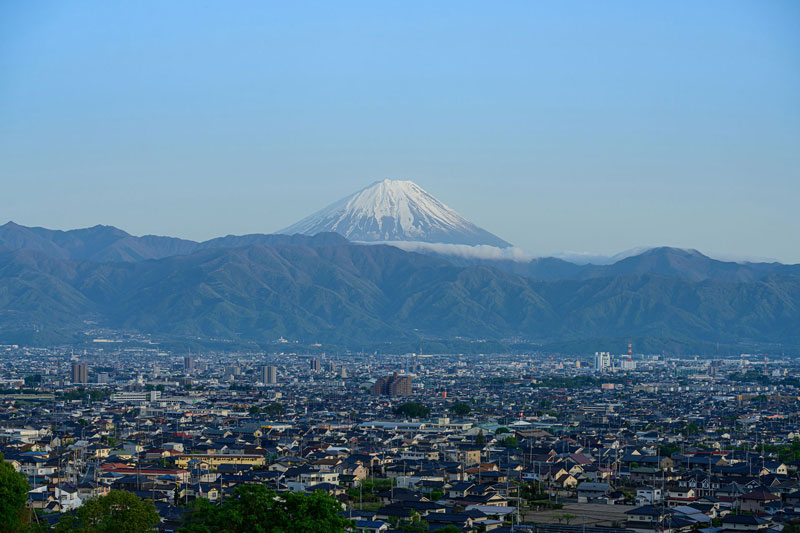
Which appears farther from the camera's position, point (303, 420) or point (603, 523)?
point (303, 420)

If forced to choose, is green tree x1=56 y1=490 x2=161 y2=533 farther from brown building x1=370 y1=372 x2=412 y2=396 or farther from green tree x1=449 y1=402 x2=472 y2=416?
brown building x1=370 y1=372 x2=412 y2=396

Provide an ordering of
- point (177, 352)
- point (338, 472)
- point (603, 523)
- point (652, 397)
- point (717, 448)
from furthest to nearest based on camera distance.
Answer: point (177, 352), point (652, 397), point (717, 448), point (338, 472), point (603, 523)

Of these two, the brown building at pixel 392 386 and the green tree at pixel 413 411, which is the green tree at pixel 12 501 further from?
the brown building at pixel 392 386

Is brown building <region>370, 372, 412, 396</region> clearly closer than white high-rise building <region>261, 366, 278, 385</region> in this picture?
Yes

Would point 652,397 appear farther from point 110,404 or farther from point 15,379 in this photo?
point 15,379

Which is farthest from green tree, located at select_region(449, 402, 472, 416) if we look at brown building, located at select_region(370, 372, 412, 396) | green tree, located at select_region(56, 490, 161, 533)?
green tree, located at select_region(56, 490, 161, 533)

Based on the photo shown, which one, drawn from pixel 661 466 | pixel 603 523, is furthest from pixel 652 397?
pixel 603 523

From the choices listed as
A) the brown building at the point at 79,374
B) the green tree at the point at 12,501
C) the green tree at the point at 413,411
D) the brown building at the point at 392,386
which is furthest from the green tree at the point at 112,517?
the brown building at the point at 79,374
